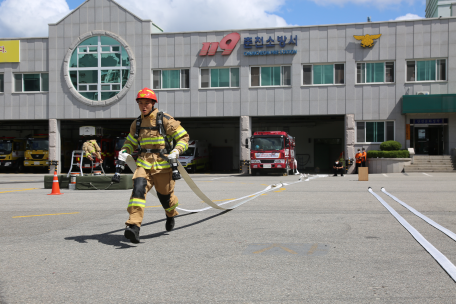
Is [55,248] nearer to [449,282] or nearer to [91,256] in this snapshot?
[91,256]

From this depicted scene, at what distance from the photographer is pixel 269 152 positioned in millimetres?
26891

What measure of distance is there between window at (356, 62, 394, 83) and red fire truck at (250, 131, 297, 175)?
7.10m

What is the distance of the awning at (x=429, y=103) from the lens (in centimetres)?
2866

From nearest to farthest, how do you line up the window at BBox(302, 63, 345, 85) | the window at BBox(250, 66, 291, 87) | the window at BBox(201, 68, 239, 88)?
the window at BBox(302, 63, 345, 85)
the window at BBox(250, 66, 291, 87)
the window at BBox(201, 68, 239, 88)

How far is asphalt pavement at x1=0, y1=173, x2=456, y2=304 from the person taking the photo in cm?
391

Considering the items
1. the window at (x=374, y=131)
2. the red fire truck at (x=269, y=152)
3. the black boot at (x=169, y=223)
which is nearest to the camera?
the black boot at (x=169, y=223)

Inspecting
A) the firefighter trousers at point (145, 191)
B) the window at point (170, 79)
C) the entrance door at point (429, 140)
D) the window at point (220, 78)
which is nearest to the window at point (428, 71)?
the entrance door at point (429, 140)

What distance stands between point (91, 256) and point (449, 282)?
3.65m

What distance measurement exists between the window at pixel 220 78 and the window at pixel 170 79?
3.95ft

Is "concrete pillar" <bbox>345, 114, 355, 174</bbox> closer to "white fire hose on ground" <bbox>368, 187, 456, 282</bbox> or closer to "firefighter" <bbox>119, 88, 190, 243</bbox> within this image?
"white fire hose on ground" <bbox>368, 187, 456, 282</bbox>

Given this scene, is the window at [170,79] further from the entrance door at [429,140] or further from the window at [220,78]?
the entrance door at [429,140]

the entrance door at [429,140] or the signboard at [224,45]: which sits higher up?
the signboard at [224,45]

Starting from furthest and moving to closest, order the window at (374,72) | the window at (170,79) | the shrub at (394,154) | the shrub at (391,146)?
1. the window at (170,79)
2. the window at (374,72)
3. the shrub at (391,146)
4. the shrub at (394,154)

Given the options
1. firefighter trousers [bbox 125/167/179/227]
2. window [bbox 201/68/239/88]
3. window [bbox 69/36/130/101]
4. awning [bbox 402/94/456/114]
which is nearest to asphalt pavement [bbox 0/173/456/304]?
firefighter trousers [bbox 125/167/179/227]
